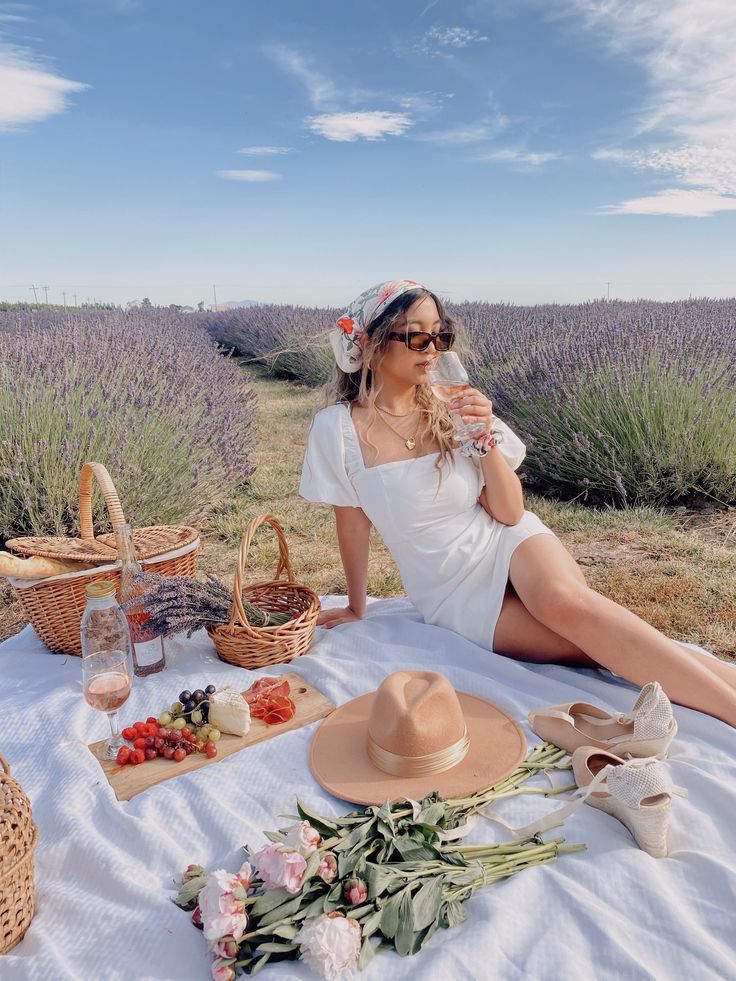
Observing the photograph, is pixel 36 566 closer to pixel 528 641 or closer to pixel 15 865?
pixel 15 865

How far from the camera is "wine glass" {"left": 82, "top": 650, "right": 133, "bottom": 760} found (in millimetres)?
1648

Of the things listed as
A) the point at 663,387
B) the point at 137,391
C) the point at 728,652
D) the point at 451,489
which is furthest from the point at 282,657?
the point at 663,387

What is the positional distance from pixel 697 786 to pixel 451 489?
43.7 inches

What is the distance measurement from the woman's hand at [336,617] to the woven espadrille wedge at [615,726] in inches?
36.3

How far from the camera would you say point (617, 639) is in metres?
2.03

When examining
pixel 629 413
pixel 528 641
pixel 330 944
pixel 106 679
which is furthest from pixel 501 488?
pixel 629 413

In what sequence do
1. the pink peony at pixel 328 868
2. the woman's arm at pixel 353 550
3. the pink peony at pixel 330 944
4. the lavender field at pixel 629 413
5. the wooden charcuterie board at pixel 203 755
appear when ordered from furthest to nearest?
the lavender field at pixel 629 413
the woman's arm at pixel 353 550
the wooden charcuterie board at pixel 203 755
the pink peony at pixel 328 868
the pink peony at pixel 330 944

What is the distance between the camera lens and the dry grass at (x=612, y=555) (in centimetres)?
311

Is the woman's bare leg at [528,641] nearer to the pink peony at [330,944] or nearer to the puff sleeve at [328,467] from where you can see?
the puff sleeve at [328,467]

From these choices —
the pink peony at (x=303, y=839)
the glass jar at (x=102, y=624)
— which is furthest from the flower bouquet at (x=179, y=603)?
the pink peony at (x=303, y=839)

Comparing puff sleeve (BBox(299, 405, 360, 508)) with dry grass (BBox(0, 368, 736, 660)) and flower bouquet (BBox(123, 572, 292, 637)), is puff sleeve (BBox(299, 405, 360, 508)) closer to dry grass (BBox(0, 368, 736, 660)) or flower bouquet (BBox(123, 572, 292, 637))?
flower bouquet (BBox(123, 572, 292, 637))

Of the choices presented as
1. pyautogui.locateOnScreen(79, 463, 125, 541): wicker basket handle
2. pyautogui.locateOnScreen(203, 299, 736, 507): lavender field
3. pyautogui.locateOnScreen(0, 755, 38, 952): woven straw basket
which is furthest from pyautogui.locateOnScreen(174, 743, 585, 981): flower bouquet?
pyautogui.locateOnScreen(203, 299, 736, 507): lavender field

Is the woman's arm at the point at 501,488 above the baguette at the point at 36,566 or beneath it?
above

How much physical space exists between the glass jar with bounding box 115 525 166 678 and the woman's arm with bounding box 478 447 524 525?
116 cm
